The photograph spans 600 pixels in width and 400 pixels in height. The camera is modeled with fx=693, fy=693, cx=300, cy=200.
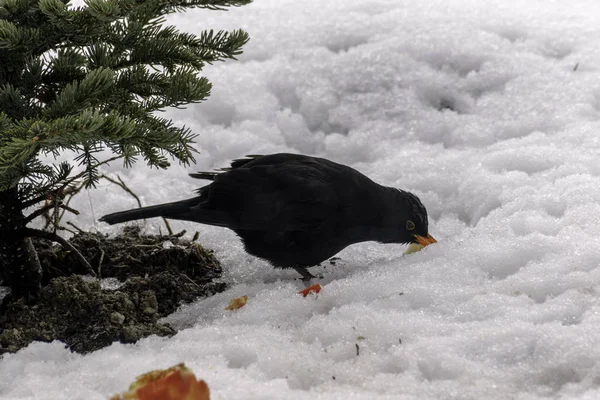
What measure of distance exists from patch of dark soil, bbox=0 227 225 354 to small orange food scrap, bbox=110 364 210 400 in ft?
3.07

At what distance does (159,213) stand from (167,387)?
171 cm

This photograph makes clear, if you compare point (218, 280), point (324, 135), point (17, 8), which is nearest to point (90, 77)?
point (17, 8)

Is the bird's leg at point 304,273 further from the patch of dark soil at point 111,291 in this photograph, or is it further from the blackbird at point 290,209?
the patch of dark soil at point 111,291

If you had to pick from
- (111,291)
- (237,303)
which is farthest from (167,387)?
(111,291)

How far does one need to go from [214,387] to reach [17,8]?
1.64m

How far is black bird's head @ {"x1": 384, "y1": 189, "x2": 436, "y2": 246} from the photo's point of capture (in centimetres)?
369

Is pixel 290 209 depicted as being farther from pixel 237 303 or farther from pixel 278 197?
pixel 237 303

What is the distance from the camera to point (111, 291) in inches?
127

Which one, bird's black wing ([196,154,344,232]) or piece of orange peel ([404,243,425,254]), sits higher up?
bird's black wing ([196,154,344,232])

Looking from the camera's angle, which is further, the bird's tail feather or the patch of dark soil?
the bird's tail feather

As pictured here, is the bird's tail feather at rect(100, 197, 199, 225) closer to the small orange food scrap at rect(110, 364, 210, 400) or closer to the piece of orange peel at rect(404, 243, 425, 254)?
the piece of orange peel at rect(404, 243, 425, 254)

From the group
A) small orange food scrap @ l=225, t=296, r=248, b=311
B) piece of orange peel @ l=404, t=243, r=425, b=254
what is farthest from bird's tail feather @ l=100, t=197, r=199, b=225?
piece of orange peel @ l=404, t=243, r=425, b=254

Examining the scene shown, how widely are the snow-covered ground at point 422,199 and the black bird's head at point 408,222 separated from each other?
17 centimetres

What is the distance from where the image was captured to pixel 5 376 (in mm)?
2545
